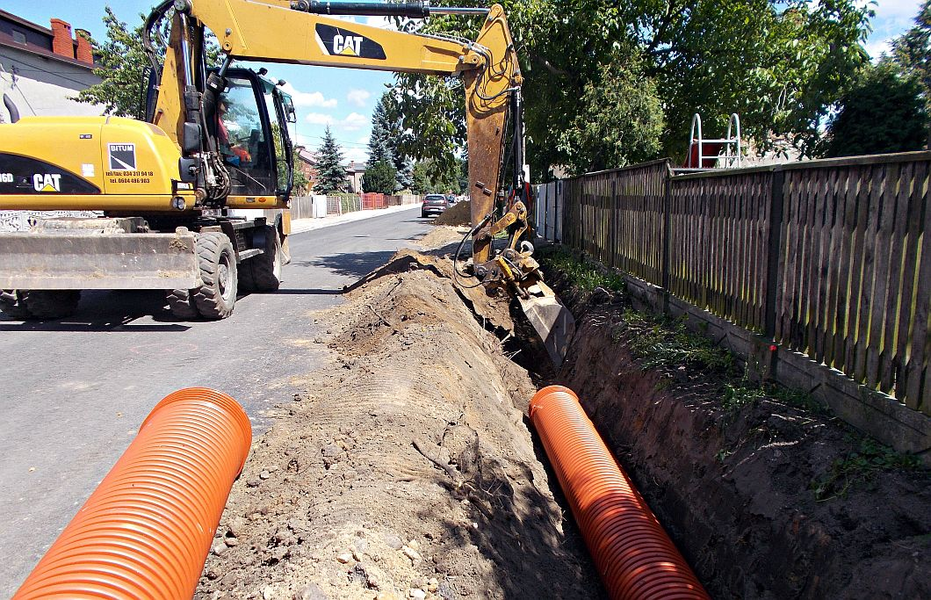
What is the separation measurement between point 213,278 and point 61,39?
30.5 metres

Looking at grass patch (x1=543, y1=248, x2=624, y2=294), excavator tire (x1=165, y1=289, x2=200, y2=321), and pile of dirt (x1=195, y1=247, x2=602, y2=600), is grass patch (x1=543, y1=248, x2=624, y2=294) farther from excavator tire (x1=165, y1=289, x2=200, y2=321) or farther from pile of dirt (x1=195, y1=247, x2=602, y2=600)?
excavator tire (x1=165, y1=289, x2=200, y2=321)

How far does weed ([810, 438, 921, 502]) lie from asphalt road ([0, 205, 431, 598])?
3.76 m

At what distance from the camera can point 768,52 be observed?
12.6 metres

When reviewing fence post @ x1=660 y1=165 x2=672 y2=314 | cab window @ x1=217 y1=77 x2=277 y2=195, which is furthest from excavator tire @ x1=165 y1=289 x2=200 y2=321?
fence post @ x1=660 y1=165 x2=672 y2=314

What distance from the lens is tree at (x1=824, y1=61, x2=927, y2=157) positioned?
15109 millimetres

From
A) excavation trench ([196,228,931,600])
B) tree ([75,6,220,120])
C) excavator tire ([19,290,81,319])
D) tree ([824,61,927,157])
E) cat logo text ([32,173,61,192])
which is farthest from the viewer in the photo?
tree ([75,6,220,120])

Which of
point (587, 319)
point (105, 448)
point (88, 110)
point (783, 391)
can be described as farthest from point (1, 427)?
point (88, 110)

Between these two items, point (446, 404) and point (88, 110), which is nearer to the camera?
point (446, 404)

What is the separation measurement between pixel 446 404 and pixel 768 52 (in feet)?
38.3

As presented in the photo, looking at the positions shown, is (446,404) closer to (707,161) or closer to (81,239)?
(81,239)

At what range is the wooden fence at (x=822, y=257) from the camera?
3396 mm

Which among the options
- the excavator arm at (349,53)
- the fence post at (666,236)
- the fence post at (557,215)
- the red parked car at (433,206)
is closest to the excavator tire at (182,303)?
the excavator arm at (349,53)

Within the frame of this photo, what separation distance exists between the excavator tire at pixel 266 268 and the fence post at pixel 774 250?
8.21m

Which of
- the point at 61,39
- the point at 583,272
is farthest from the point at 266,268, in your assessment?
the point at 61,39
